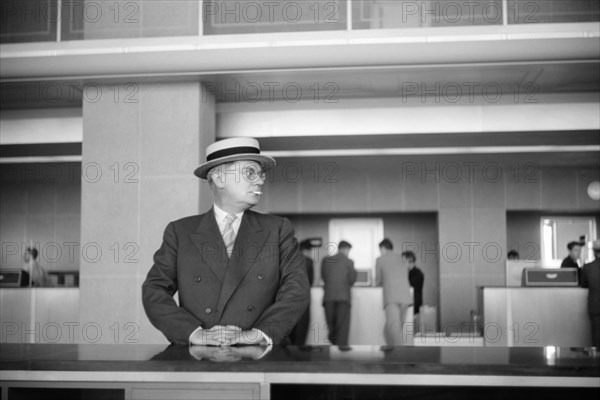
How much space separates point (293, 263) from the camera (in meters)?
3.23

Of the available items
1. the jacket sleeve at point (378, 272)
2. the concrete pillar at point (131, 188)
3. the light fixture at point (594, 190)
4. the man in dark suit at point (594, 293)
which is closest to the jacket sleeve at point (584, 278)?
the man in dark suit at point (594, 293)

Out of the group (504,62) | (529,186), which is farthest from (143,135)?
(529,186)

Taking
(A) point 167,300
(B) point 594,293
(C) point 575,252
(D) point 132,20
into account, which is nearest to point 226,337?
(A) point 167,300

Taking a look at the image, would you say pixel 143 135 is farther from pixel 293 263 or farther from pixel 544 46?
pixel 293 263

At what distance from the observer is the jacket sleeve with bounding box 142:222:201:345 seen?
2.96 meters

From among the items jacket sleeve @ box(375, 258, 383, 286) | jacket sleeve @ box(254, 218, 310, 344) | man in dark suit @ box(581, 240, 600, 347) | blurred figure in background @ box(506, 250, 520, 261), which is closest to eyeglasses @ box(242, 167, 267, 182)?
jacket sleeve @ box(254, 218, 310, 344)

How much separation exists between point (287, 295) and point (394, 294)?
633 cm

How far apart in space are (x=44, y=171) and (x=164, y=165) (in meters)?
7.04

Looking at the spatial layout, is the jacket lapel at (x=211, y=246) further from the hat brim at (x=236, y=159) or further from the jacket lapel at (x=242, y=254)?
the hat brim at (x=236, y=159)

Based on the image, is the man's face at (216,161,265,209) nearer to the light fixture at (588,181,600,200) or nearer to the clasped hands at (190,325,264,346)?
the clasped hands at (190,325,264,346)

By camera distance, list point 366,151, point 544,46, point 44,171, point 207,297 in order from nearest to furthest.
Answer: point 207,297
point 544,46
point 366,151
point 44,171

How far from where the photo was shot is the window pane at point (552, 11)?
6.52 metres

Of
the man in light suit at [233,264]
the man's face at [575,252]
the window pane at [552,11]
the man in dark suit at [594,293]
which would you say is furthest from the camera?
the man's face at [575,252]

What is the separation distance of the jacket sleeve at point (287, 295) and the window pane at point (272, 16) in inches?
151
